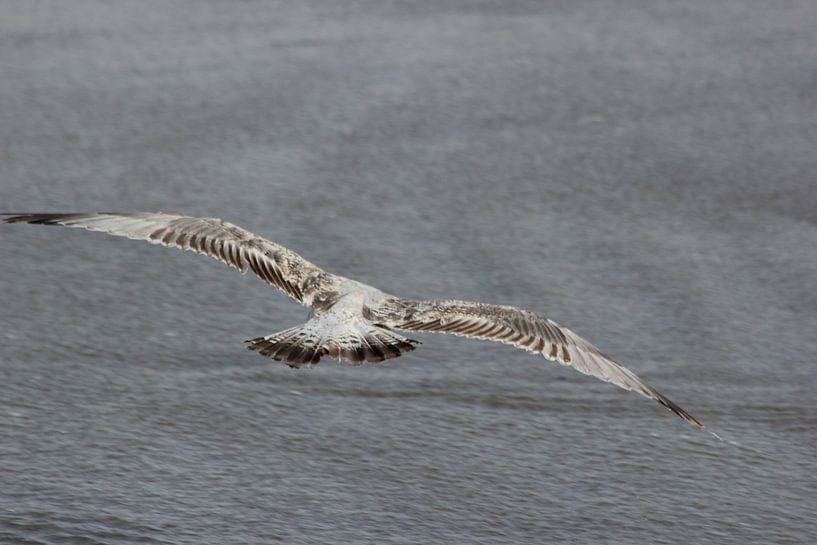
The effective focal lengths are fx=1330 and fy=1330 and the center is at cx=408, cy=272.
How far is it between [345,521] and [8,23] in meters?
6.53

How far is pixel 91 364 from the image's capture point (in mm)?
5695

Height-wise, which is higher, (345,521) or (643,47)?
(643,47)

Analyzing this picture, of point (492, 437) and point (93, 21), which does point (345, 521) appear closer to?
point (492, 437)

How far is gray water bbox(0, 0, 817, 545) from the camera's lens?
4.81m

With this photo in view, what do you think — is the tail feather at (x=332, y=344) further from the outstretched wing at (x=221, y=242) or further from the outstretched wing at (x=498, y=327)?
the outstretched wing at (x=221, y=242)

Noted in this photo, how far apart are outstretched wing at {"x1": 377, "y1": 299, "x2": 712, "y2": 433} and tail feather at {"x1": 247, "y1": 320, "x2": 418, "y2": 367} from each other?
6.2 inches

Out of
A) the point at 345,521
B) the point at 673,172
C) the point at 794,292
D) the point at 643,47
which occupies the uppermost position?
the point at 643,47

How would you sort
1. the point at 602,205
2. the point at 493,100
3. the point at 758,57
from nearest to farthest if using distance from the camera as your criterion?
the point at 602,205 → the point at 493,100 → the point at 758,57

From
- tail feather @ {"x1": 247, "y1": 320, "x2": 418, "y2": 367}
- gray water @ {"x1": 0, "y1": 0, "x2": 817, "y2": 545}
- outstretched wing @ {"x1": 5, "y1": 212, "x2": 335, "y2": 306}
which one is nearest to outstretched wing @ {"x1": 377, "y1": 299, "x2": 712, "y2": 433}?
tail feather @ {"x1": 247, "y1": 320, "x2": 418, "y2": 367}

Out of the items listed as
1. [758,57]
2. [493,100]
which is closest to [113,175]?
[493,100]

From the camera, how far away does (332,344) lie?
492cm

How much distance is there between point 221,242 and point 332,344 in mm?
1028

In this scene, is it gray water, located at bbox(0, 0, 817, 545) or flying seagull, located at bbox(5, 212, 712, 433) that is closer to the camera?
gray water, located at bbox(0, 0, 817, 545)

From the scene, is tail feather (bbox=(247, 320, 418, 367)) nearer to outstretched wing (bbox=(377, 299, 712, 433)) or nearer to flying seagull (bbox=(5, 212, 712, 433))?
flying seagull (bbox=(5, 212, 712, 433))
